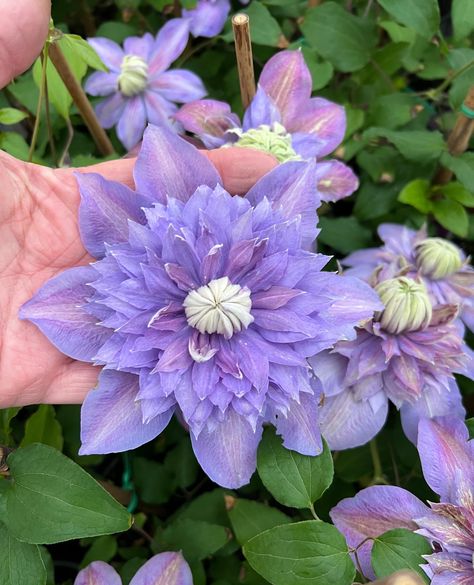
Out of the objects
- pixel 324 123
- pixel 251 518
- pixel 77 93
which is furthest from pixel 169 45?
pixel 251 518

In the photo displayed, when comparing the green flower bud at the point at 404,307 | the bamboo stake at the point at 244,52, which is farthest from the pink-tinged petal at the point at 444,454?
the bamboo stake at the point at 244,52

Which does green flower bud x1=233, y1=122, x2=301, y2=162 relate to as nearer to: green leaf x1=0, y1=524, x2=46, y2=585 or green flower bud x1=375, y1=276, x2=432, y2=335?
green flower bud x1=375, y1=276, x2=432, y2=335

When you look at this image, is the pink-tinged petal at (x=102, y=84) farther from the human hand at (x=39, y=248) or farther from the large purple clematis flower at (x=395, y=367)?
the large purple clematis flower at (x=395, y=367)

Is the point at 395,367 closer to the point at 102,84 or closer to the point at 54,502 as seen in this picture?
the point at 54,502

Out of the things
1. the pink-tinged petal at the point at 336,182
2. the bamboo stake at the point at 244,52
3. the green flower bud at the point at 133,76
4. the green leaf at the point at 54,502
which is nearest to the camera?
the green leaf at the point at 54,502

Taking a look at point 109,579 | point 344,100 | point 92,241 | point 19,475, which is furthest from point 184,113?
point 109,579

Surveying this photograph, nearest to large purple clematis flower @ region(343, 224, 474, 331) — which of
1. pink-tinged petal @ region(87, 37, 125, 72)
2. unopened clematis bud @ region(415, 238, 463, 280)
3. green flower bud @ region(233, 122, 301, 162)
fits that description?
unopened clematis bud @ region(415, 238, 463, 280)
